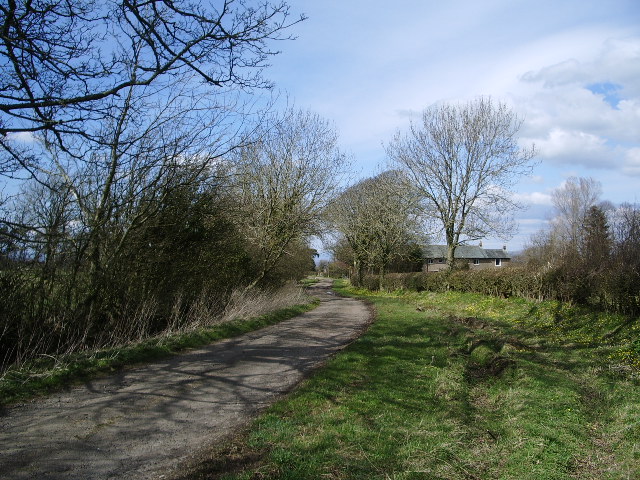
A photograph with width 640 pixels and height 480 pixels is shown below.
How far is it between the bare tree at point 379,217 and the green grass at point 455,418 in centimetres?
2169

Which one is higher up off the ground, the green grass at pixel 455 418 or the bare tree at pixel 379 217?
the bare tree at pixel 379 217

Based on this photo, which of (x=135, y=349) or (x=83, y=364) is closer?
(x=83, y=364)

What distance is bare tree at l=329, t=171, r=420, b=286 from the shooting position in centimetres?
3206

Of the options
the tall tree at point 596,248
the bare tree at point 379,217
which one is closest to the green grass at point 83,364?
the tall tree at point 596,248

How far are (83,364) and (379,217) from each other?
28741 mm

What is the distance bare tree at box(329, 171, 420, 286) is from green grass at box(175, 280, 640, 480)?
2169 centimetres

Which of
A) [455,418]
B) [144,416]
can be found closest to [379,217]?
[455,418]

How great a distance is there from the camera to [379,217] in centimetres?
3444

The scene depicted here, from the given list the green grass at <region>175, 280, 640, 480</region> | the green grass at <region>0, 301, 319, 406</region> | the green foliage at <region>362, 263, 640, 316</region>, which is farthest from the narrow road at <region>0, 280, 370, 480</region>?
Answer: the green foliage at <region>362, 263, 640, 316</region>

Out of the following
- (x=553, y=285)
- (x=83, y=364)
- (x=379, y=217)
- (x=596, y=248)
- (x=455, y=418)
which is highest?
(x=379, y=217)

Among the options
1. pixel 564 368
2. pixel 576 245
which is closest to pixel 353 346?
pixel 564 368

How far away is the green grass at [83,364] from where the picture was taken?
19.8 ft

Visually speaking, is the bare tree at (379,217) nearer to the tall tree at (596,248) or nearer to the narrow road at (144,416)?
the tall tree at (596,248)

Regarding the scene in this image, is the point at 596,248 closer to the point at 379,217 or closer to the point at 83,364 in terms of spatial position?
the point at 83,364
